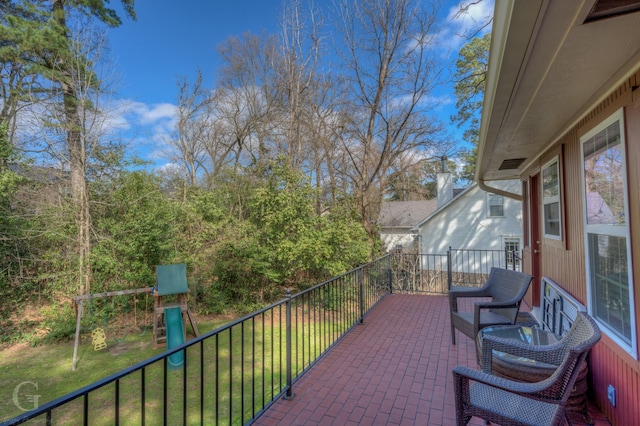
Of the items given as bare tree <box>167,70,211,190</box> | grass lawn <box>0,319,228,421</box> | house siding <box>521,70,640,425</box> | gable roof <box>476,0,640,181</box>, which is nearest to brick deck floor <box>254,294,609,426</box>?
house siding <box>521,70,640,425</box>

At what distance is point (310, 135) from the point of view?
33.7 ft

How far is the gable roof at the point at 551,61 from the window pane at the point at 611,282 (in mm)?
1022

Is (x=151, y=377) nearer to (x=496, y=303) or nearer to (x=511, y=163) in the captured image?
(x=496, y=303)

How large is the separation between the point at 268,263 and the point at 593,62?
5174 millimetres

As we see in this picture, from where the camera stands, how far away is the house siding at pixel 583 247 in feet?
5.86

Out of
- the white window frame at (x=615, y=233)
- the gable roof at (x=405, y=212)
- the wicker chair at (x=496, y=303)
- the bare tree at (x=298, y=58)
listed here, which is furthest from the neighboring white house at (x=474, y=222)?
the white window frame at (x=615, y=233)

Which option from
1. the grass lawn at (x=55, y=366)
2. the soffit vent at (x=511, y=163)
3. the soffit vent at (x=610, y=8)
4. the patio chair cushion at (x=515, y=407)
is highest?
the soffit vent at (x=511, y=163)

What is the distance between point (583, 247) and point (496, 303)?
0.89m

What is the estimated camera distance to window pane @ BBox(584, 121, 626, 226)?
203 centimetres

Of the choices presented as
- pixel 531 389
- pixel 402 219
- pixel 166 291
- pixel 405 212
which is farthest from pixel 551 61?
pixel 405 212

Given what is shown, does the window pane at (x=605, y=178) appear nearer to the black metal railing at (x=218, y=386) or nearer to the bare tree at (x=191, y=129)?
the black metal railing at (x=218, y=386)

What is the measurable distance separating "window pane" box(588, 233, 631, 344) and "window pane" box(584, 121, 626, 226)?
0.16 meters

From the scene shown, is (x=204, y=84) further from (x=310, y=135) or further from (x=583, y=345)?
(x=583, y=345)

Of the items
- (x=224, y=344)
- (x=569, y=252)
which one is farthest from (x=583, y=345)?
(x=224, y=344)
